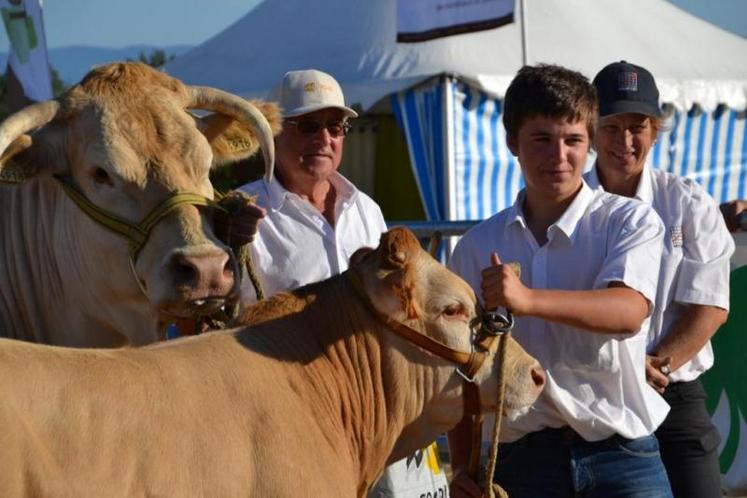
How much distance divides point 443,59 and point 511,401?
1045cm

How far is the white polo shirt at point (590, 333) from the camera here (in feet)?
14.1

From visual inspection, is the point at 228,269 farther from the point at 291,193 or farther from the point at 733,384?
the point at 733,384

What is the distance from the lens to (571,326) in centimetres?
418

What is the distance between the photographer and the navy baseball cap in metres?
5.55

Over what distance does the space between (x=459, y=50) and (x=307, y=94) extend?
31.3 feet

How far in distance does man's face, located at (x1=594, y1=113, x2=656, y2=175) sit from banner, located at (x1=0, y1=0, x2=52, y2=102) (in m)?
5.83

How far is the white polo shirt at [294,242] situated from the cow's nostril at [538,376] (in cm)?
103

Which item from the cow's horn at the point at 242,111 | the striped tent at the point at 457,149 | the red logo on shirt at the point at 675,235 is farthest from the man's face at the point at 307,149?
the striped tent at the point at 457,149

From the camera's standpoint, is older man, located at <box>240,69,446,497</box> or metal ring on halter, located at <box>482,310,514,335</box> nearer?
metal ring on halter, located at <box>482,310,514,335</box>

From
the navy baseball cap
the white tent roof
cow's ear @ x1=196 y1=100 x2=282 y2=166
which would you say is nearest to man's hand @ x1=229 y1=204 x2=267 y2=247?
cow's ear @ x1=196 y1=100 x2=282 y2=166

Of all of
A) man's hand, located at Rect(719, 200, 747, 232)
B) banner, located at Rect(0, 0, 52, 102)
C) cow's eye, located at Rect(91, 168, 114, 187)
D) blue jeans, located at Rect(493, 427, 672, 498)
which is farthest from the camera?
banner, located at Rect(0, 0, 52, 102)

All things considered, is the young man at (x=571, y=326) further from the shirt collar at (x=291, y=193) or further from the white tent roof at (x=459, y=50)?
the white tent roof at (x=459, y=50)

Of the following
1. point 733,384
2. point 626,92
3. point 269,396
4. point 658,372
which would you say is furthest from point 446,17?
point 269,396

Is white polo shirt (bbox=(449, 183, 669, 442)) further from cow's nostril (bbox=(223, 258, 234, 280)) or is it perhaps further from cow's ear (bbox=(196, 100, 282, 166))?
cow's ear (bbox=(196, 100, 282, 166))
